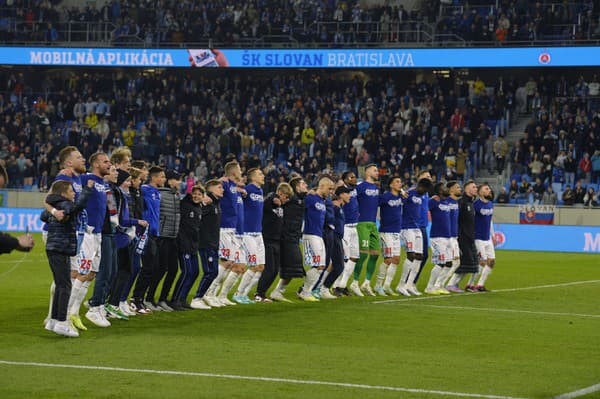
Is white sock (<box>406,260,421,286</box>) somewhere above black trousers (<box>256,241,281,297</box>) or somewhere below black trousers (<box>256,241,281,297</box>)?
below

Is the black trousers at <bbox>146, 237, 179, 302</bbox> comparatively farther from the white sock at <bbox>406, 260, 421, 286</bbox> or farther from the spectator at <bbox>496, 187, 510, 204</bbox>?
the spectator at <bbox>496, 187, 510, 204</bbox>

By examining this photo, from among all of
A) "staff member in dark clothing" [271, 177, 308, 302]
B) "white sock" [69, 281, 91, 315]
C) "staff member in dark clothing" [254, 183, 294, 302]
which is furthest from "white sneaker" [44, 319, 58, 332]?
"staff member in dark clothing" [271, 177, 308, 302]

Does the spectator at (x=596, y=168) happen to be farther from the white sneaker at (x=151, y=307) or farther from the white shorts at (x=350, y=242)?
the white sneaker at (x=151, y=307)

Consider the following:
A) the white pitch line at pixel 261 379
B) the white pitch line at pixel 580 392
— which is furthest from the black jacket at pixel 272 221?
the white pitch line at pixel 580 392

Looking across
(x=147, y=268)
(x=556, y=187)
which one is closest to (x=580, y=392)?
(x=147, y=268)

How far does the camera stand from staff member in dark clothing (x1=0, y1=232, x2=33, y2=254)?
397 inches

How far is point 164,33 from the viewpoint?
157 ft

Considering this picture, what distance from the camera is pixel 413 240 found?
20.5 meters

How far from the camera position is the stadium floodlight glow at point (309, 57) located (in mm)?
41469

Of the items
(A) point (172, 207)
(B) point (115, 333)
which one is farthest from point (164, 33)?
(B) point (115, 333)

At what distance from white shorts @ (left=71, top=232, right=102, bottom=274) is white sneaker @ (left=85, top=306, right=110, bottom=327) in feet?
2.71

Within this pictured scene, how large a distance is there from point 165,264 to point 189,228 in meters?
0.75

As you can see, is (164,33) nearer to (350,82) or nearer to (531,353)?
(350,82)

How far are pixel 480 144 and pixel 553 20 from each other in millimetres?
5952
